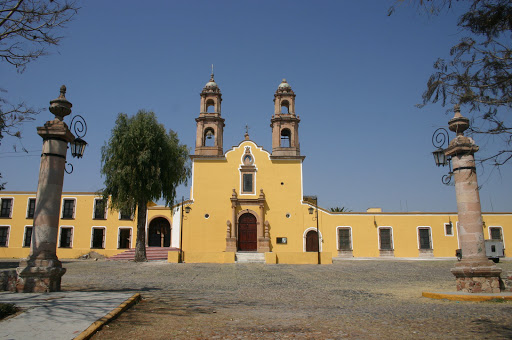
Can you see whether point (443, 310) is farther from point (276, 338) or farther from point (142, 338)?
point (142, 338)

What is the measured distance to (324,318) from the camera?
20.4 ft

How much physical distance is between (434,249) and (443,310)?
24.0 meters

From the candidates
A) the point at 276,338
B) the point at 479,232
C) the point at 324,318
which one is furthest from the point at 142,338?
the point at 479,232

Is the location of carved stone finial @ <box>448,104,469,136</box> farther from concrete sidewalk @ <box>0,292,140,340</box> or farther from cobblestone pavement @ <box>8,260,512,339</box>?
concrete sidewalk @ <box>0,292,140,340</box>

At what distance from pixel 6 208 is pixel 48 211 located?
84.9ft

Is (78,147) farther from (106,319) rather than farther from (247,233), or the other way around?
(247,233)

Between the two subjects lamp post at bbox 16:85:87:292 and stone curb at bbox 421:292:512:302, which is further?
stone curb at bbox 421:292:512:302

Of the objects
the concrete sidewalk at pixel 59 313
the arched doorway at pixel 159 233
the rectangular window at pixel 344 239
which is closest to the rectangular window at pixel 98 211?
the arched doorway at pixel 159 233

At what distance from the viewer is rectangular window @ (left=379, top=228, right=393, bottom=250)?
28719mm

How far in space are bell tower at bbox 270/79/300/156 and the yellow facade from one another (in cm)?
66

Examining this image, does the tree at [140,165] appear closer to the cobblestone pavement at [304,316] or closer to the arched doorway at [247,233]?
the arched doorway at [247,233]

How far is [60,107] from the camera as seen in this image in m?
8.86

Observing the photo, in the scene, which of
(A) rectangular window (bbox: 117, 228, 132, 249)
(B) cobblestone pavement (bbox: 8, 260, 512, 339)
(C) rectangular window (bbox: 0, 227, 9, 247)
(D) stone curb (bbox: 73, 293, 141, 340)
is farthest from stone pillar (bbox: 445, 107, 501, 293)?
(C) rectangular window (bbox: 0, 227, 9, 247)

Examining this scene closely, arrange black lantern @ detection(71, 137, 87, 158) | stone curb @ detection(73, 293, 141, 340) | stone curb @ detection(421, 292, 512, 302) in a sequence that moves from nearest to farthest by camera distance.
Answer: stone curb @ detection(73, 293, 141, 340)
stone curb @ detection(421, 292, 512, 302)
black lantern @ detection(71, 137, 87, 158)
